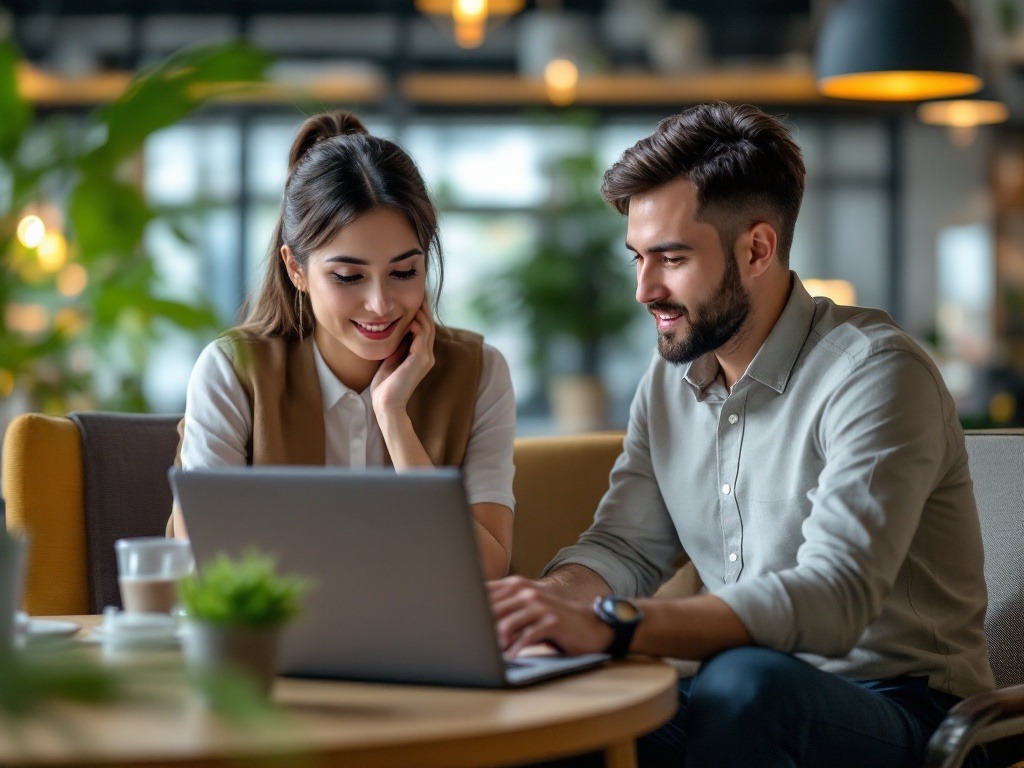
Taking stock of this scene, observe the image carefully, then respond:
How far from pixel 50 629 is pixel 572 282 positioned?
22.3 ft

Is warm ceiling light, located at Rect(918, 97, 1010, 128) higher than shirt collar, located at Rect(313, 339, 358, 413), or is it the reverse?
warm ceiling light, located at Rect(918, 97, 1010, 128)

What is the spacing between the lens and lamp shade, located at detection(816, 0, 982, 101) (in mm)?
2887

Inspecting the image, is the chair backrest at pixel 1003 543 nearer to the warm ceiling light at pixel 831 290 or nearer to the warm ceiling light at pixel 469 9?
the warm ceiling light at pixel 469 9

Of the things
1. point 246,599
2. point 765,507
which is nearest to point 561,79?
point 765,507

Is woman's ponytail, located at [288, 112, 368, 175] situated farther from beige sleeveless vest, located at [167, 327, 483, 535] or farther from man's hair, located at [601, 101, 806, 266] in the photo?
man's hair, located at [601, 101, 806, 266]

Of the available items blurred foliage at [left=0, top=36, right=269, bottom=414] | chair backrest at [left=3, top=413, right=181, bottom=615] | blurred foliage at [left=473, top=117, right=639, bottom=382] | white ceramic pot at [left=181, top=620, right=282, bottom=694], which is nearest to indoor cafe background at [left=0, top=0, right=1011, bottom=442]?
blurred foliage at [left=473, top=117, right=639, bottom=382]

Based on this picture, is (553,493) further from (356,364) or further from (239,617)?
(239,617)

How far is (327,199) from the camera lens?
2070 millimetres

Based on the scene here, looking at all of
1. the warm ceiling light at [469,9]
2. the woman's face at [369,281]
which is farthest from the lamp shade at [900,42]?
the warm ceiling light at [469,9]

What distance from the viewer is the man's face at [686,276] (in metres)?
1.84

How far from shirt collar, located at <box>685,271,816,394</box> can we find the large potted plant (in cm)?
614

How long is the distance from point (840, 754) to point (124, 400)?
3235 mm

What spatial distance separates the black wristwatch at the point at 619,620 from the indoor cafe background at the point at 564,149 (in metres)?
6.62

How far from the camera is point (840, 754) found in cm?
151
